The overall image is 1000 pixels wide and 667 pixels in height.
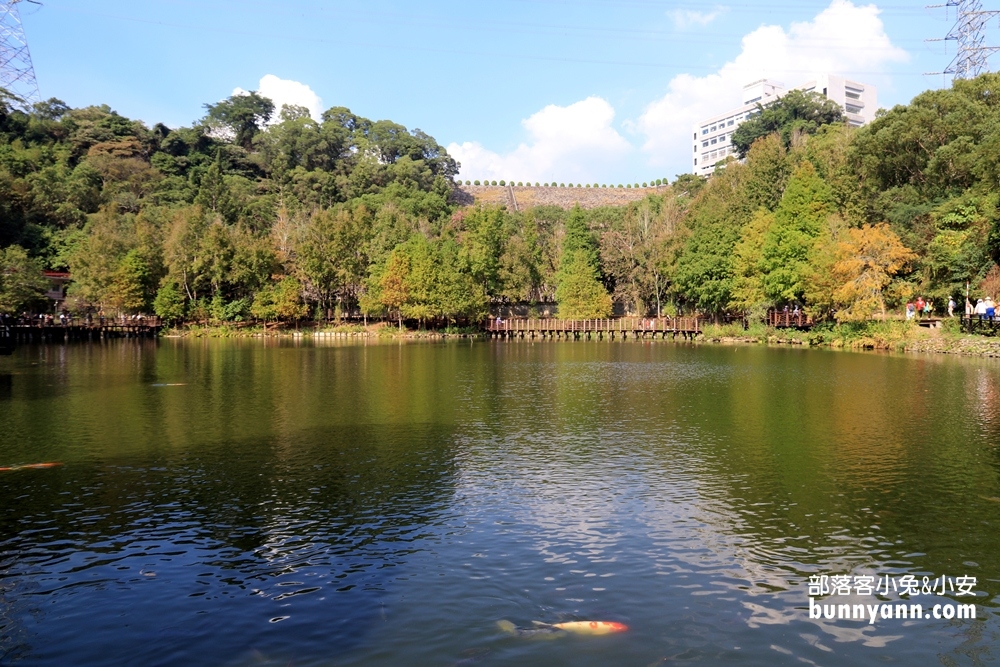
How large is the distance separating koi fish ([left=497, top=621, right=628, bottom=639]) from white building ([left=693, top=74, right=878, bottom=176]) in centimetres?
14430

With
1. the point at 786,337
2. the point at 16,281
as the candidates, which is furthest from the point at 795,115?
the point at 16,281

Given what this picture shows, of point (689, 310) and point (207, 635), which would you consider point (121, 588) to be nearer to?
point (207, 635)

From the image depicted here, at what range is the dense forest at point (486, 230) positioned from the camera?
4984 cm

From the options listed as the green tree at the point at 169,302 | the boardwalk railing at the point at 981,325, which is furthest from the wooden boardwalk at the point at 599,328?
the green tree at the point at 169,302

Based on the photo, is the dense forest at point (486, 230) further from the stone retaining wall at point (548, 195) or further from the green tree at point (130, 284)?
the stone retaining wall at point (548, 195)

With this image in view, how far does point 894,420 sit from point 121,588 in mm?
20596

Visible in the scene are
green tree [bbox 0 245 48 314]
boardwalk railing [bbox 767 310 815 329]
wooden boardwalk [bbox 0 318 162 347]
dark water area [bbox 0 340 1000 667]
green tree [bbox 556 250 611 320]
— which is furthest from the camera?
green tree [bbox 556 250 611 320]

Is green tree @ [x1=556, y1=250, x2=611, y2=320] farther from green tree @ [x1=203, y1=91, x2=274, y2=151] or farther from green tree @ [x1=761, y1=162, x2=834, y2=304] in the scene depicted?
green tree @ [x1=203, y1=91, x2=274, y2=151]

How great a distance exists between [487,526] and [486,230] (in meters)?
62.6

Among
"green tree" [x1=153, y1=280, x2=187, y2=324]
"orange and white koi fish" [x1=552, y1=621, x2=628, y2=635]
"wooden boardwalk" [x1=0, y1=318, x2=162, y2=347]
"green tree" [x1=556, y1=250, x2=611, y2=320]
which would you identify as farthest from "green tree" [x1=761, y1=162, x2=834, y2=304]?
"wooden boardwalk" [x1=0, y1=318, x2=162, y2=347]

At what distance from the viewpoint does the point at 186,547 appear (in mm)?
11734

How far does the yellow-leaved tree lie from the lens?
48.9 m

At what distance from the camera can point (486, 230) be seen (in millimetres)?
73688

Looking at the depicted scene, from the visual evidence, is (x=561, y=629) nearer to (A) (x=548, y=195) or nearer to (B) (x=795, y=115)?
(B) (x=795, y=115)
